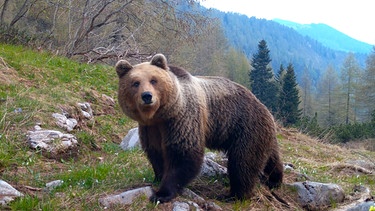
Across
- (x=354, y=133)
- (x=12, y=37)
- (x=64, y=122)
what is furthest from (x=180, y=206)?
(x=354, y=133)

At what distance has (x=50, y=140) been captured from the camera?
7.00 meters

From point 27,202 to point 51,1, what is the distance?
37.7 ft

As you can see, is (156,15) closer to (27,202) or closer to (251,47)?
(27,202)

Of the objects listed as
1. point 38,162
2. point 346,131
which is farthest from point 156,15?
point 346,131

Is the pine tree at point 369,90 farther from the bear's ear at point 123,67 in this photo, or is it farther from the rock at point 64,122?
the bear's ear at point 123,67

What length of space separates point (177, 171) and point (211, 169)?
53.4 inches

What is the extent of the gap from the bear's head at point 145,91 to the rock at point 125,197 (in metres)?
0.71

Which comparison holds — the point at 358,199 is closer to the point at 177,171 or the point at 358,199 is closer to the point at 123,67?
the point at 177,171

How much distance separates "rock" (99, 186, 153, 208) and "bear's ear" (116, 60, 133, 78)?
1.24 m

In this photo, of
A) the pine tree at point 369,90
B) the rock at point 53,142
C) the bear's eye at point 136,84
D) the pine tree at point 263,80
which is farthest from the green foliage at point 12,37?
the pine tree at point 369,90

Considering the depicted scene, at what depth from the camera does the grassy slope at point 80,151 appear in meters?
4.97

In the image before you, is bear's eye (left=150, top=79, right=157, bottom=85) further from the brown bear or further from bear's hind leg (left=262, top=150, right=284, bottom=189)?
bear's hind leg (left=262, top=150, right=284, bottom=189)

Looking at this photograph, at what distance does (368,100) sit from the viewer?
52.3 m

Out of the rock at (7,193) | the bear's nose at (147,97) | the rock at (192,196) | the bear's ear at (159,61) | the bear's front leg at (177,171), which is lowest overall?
the rock at (192,196)
